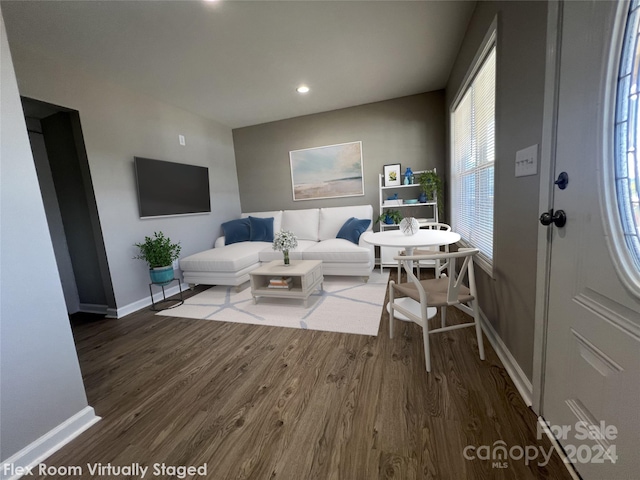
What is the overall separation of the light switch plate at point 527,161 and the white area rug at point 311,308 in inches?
57.4

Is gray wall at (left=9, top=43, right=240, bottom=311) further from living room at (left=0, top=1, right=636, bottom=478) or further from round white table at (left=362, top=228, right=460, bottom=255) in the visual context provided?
round white table at (left=362, top=228, right=460, bottom=255)

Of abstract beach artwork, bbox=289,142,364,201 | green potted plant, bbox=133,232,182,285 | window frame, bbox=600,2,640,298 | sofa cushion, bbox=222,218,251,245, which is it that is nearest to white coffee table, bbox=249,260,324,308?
green potted plant, bbox=133,232,182,285

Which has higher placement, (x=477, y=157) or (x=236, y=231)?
(x=477, y=157)

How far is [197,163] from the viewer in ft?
12.6

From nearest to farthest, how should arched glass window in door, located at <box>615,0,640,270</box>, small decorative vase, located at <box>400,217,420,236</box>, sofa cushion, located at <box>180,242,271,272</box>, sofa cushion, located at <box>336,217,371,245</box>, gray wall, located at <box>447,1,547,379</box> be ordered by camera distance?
arched glass window in door, located at <box>615,0,640,270</box>, gray wall, located at <box>447,1,547,379</box>, small decorative vase, located at <box>400,217,420,236</box>, sofa cushion, located at <box>180,242,271,272</box>, sofa cushion, located at <box>336,217,371,245</box>

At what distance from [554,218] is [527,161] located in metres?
0.38

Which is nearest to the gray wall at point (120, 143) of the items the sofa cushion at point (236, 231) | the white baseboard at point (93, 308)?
the white baseboard at point (93, 308)

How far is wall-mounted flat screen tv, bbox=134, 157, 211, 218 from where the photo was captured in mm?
2996

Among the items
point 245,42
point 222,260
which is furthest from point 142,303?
point 245,42

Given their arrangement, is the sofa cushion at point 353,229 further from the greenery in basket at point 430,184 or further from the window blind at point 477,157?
the window blind at point 477,157

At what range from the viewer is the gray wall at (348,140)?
3.72m

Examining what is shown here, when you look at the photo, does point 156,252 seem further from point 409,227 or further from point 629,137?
point 629,137

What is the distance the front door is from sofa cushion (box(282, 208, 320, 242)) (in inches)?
128

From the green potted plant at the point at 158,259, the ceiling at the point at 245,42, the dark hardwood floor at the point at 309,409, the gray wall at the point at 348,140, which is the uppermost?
Result: the ceiling at the point at 245,42
